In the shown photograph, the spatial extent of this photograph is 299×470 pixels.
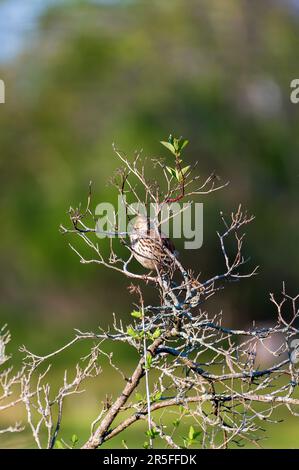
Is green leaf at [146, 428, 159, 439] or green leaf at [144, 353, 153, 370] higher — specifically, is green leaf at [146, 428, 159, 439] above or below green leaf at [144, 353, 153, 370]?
below

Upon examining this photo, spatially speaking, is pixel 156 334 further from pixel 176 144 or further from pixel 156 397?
pixel 176 144

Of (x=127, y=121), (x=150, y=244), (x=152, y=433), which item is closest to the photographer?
(x=152, y=433)

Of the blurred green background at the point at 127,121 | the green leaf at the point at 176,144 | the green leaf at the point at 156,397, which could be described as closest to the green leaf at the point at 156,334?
the green leaf at the point at 156,397

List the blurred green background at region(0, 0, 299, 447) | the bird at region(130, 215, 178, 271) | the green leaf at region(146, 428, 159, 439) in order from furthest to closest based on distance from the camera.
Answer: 1. the blurred green background at region(0, 0, 299, 447)
2. the bird at region(130, 215, 178, 271)
3. the green leaf at region(146, 428, 159, 439)

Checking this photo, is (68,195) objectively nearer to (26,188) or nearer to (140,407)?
(26,188)

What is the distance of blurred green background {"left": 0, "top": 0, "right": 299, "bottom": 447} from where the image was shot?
1791 cm

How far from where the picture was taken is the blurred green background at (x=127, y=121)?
1791cm

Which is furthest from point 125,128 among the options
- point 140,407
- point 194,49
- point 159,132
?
point 140,407

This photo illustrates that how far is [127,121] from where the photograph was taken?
1883 cm

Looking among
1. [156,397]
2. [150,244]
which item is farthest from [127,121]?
[156,397]

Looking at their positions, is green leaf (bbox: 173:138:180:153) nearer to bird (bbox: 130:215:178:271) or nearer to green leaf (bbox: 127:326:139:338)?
bird (bbox: 130:215:178:271)

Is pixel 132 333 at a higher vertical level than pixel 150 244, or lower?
lower

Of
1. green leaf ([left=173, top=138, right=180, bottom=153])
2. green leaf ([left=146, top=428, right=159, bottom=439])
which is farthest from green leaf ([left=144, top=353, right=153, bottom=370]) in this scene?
green leaf ([left=173, top=138, right=180, bottom=153])
